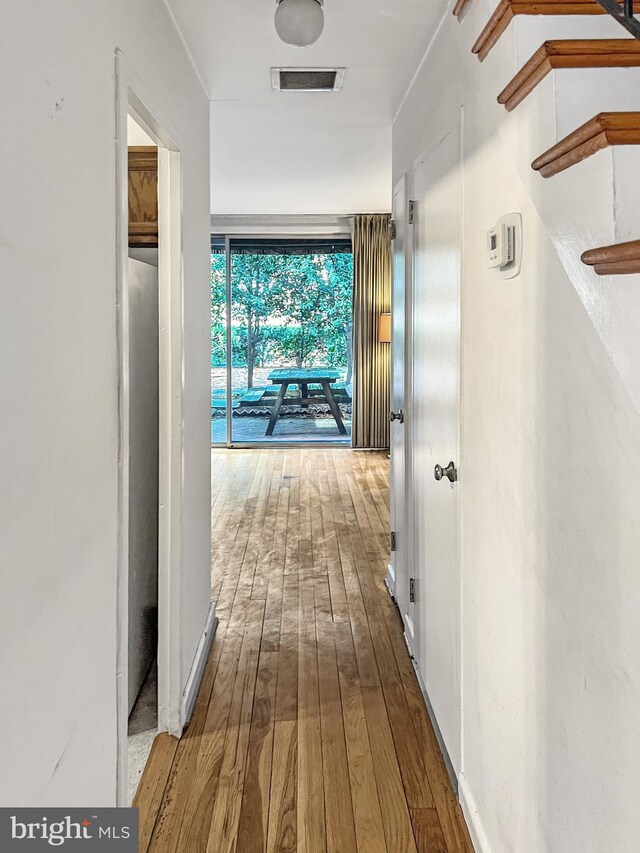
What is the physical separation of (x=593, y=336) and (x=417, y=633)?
1.98 metres

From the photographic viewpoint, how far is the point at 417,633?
9.22ft

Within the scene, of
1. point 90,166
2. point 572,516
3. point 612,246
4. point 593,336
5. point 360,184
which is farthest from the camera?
point 360,184

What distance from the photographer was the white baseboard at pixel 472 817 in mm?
1755

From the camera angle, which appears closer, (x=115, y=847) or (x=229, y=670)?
(x=115, y=847)

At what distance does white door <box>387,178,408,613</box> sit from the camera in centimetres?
322

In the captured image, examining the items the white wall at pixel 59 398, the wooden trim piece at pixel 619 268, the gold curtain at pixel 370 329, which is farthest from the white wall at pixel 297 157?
the wooden trim piece at pixel 619 268

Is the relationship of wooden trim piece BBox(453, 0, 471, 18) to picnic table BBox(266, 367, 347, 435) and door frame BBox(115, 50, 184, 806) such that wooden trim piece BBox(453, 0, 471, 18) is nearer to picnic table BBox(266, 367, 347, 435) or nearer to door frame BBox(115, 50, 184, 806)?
door frame BBox(115, 50, 184, 806)

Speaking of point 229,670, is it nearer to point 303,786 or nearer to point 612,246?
point 303,786

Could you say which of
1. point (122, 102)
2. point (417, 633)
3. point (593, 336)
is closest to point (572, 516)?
point (593, 336)

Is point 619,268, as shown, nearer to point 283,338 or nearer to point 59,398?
point 59,398

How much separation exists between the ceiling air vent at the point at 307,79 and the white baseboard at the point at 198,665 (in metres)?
2.34

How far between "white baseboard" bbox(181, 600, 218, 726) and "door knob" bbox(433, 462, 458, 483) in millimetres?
1191

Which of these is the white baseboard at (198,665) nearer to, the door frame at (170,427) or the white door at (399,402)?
the door frame at (170,427)

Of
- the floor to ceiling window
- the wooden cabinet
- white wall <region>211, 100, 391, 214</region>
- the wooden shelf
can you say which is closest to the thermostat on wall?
the wooden shelf
